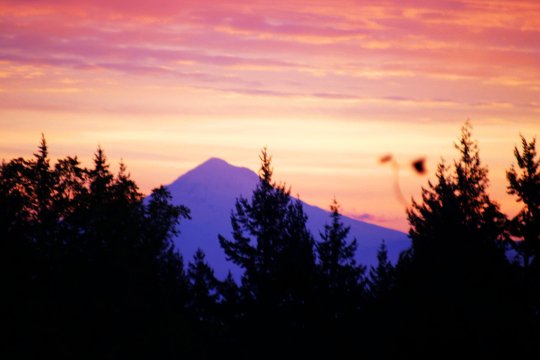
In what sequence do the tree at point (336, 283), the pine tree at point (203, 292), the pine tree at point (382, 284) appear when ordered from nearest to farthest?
the pine tree at point (382, 284), the tree at point (336, 283), the pine tree at point (203, 292)

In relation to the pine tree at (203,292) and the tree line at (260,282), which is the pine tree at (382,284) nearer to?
the tree line at (260,282)

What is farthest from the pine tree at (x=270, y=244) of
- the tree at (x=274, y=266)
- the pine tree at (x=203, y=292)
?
the pine tree at (x=203, y=292)

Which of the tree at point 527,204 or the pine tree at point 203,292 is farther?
the pine tree at point 203,292

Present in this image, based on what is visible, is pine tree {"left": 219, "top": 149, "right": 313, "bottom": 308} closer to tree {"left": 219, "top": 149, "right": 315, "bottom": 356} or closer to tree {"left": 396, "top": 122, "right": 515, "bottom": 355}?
tree {"left": 219, "top": 149, "right": 315, "bottom": 356}

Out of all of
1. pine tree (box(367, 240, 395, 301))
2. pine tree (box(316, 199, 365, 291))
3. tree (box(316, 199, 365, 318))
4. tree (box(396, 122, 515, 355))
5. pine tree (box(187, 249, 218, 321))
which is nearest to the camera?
tree (box(396, 122, 515, 355))

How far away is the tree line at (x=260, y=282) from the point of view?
27.6 metres

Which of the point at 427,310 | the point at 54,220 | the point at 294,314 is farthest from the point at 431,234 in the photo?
the point at 54,220

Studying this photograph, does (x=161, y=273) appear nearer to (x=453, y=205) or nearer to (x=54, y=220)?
(x=54, y=220)

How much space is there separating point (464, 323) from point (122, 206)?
21042 millimetres

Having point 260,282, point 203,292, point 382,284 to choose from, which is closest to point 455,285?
point 382,284

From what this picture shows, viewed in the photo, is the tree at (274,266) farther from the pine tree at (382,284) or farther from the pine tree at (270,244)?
the pine tree at (382,284)

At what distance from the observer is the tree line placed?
27.6 metres

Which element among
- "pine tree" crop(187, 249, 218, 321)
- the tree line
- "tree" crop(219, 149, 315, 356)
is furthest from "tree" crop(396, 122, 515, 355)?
"pine tree" crop(187, 249, 218, 321)

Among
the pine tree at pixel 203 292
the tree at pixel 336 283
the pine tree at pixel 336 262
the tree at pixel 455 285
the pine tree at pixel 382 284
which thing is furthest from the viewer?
the pine tree at pixel 203 292
